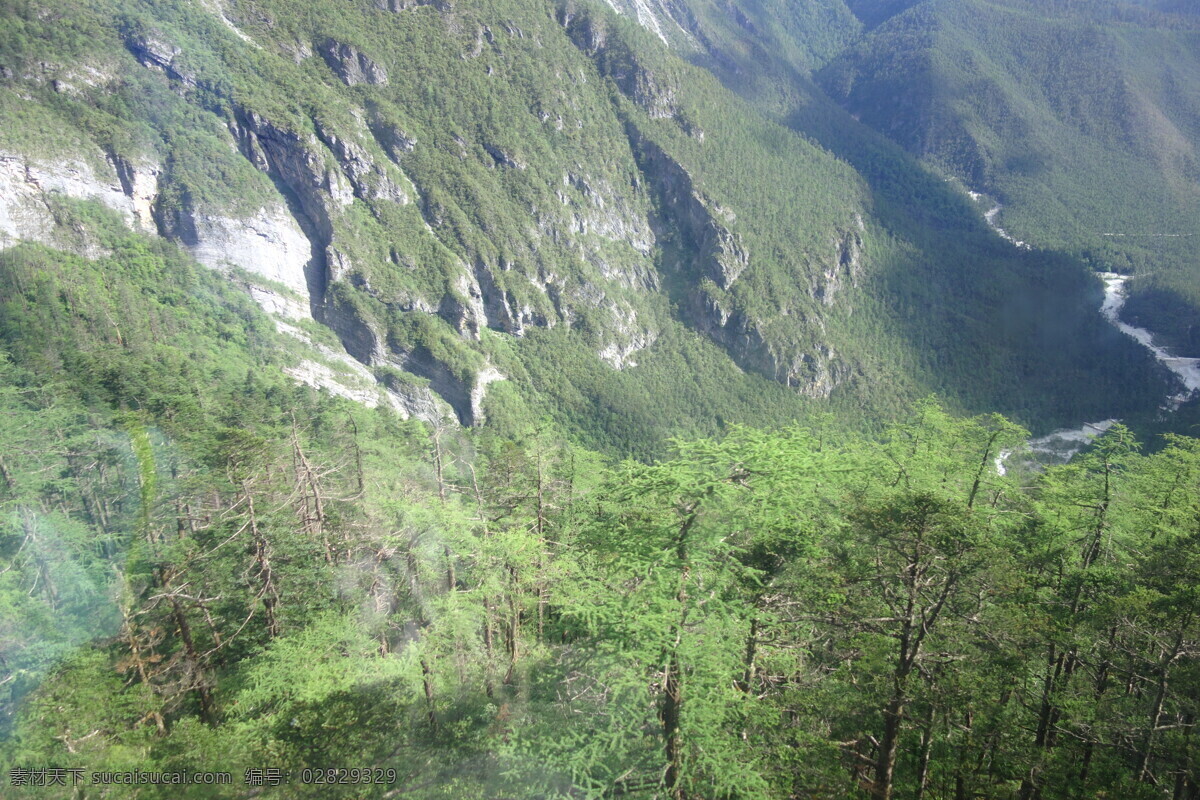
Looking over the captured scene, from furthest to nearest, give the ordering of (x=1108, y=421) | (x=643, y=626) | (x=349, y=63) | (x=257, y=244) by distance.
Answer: (x=349, y=63) → (x=1108, y=421) → (x=257, y=244) → (x=643, y=626)

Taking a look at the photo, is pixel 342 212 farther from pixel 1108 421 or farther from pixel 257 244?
pixel 1108 421

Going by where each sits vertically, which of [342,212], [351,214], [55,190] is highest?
[351,214]

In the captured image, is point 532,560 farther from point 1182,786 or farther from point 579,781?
point 1182,786

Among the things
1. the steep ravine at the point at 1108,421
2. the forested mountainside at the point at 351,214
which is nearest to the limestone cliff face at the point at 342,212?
the forested mountainside at the point at 351,214

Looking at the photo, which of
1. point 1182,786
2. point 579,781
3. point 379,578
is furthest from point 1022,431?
point 379,578

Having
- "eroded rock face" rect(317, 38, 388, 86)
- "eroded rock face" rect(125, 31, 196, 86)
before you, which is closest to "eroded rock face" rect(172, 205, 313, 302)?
"eroded rock face" rect(125, 31, 196, 86)

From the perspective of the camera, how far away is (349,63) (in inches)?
7131

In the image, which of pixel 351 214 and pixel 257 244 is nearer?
pixel 257 244

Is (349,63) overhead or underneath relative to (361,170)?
overhead

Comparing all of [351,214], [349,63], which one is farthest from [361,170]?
[349,63]

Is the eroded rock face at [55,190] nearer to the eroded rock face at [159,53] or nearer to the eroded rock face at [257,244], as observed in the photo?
the eroded rock face at [257,244]

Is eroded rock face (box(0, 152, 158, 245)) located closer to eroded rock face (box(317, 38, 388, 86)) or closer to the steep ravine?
eroded rock face (box(317, 38, 388, 86))

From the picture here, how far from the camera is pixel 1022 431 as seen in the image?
21.0 m

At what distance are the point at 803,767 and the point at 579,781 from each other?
4664mm
